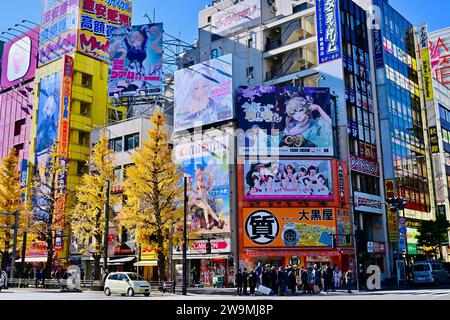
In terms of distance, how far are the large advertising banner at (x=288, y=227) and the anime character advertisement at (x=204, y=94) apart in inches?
352

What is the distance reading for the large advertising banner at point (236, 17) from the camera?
5041 cm

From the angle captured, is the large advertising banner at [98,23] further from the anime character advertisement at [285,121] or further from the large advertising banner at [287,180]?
the large advertising banner at [287,180]

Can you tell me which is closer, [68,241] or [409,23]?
[68,241]

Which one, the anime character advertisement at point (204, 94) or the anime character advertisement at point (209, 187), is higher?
the anime character advertisement at point (204, 94)

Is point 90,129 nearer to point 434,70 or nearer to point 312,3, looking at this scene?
point 312,3

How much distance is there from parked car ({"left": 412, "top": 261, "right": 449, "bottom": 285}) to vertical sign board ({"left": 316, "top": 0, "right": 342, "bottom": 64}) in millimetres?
20034

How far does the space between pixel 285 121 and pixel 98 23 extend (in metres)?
29.5

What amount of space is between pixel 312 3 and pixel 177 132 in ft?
65.7

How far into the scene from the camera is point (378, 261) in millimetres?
44000

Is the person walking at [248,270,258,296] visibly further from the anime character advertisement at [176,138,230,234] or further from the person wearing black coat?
the anime character advertisement at [176,138,230,234]

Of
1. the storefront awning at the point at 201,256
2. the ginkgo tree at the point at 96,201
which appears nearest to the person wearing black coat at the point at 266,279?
the storefront awning at the point at 201,256

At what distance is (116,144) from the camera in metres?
46.9

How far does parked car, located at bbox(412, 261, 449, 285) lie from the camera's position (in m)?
33.3
